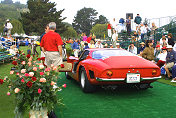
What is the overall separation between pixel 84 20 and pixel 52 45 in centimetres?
11859

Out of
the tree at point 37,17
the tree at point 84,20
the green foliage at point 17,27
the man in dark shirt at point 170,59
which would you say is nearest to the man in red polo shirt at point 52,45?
the man in dark shirt at point 170,59

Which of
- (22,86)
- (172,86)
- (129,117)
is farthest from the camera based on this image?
(172,86)

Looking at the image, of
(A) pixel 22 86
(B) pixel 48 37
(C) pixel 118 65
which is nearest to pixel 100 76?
(C) pixel 118 65

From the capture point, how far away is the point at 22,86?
3.22 metres

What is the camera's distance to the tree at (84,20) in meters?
122

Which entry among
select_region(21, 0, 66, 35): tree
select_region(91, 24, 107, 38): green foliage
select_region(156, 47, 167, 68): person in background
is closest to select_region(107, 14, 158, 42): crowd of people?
select_region(156, 47, 167, 68): person in background

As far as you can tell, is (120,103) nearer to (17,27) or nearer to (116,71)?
(116,71)

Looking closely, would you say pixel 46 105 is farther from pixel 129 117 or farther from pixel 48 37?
pixel 48 37

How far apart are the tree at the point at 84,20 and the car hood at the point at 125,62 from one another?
11617cm

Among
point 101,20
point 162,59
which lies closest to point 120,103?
point 162,59

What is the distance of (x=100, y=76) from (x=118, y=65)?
55cm

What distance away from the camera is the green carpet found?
4211 millimetres

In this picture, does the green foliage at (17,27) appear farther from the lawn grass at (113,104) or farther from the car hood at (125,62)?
the car hood at (125,62)

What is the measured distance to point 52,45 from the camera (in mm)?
5902
